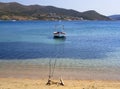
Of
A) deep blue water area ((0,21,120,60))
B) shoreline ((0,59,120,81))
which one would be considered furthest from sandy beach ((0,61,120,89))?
deep blue water area ((0,21,120,60))

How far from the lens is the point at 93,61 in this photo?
102 ft

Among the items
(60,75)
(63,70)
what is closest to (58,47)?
(63,70)

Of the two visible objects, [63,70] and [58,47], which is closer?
[63,70]

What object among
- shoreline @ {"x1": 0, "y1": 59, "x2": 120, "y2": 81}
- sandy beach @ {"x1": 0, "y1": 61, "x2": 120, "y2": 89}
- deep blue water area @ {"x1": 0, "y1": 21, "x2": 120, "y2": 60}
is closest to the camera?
sandy beach @ {"x1": 0, "y1": 61, "x2": 120, "y2": 89}

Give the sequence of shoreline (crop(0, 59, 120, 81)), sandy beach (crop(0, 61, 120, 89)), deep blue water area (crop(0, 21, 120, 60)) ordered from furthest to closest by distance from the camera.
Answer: deep blue water area (crop(0, 21, 120, 60)), shoreline (crop(0, 59, 120, 81)), sandy beach (crop(0, 61, 120, 89))

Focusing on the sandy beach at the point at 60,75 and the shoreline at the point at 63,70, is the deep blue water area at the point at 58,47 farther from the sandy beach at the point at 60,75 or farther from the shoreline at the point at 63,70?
the sandy beach at the point at 60,75

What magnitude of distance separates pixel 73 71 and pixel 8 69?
5.50 metres

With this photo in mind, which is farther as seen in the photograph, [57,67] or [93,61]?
[93,61]

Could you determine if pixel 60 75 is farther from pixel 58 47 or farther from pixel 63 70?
pixel 58 47

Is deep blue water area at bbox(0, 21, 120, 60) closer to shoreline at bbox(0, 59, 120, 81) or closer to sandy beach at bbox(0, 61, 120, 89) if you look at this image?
shoreline at bbox(0, 59, 120, 81)

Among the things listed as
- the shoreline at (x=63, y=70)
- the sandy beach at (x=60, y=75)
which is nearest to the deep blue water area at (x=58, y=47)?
the shoreline at (x=63, y=70)

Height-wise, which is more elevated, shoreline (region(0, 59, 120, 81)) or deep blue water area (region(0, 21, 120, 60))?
shoreline (region(0, 59, 120, 81))

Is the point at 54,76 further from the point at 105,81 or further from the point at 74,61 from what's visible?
the point at 74,61

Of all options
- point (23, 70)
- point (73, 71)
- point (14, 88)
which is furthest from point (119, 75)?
point (14, 88)
